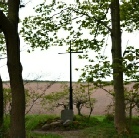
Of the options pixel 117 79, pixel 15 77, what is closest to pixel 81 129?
pixel 117 79

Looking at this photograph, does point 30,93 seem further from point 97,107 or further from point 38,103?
point 97,107

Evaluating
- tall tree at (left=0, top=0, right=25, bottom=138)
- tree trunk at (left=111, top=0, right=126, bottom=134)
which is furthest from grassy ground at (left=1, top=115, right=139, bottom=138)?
tall tree at (left=0, top=0, right=25, bottom=138)

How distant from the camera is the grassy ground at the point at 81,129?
12.6 meters

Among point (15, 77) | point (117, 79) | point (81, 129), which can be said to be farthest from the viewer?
point (81, 129)

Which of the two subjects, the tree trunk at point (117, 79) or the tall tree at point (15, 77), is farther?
the tree trunk at point (117, 79)

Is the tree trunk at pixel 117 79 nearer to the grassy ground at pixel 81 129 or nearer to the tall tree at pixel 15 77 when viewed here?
the grassy ground at pixel 81 129

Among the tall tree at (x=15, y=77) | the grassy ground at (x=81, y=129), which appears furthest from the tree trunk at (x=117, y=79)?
the tall tree at (x=15, y=77)

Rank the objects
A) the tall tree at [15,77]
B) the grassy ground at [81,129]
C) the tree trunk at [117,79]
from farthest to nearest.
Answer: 1. the tree trunk at [117,79]
2. the grassy ground at [81,129]
3. the tall tree at [15,77]

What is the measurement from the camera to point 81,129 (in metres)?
16.1

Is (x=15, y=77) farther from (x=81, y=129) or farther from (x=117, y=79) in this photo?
Result: (x=81, y=129)

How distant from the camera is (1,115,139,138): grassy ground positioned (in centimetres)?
1260

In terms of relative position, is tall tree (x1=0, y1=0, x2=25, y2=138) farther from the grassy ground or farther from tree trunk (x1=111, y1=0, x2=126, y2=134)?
tree trunk (x1=111, y1=0, x2=126, y2=134)

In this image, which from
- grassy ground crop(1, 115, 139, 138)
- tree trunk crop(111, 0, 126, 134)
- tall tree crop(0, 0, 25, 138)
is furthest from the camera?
tree trunk crop(111, 0, 126, 134)

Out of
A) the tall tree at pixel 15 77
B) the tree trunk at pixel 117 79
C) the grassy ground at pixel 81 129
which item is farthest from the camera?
the tree trunk at pixel 117 79
